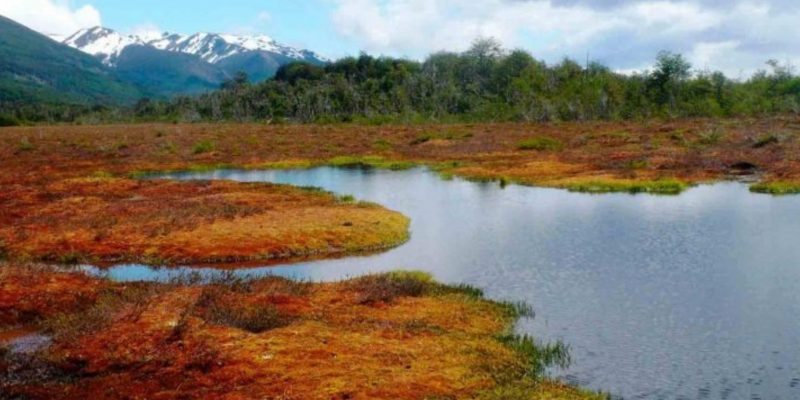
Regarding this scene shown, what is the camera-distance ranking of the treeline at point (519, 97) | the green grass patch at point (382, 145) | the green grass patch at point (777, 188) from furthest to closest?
the treeline at point (519, 97)
the green grass patch at point (382, 145)
the green grass patch at point (777, 188)

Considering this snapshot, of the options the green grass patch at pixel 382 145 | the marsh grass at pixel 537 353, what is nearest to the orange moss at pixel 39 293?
the marsh grass at pixel 537 353

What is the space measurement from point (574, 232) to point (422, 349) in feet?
63.0

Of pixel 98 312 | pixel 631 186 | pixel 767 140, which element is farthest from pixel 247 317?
pixel 767 140

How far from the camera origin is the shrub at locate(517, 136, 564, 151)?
83.2m

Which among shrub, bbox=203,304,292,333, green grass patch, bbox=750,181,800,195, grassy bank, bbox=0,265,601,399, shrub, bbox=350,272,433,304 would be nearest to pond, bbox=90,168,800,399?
green grass patch, bbox=750,181,800,195

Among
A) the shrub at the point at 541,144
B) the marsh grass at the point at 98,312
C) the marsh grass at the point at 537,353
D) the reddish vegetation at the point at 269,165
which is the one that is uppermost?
the shrub at the point at 541,144

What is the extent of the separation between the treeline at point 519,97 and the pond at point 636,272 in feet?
301

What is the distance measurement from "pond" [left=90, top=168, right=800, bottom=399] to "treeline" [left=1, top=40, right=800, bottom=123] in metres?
91.7

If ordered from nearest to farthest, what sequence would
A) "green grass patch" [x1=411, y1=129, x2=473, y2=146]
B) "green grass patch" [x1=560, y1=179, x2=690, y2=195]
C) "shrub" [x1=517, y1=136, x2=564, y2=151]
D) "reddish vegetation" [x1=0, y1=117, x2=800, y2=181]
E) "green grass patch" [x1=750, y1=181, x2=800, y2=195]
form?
"green grass patch" [x1=750, y1=181, x2=800, y2=195] → "green grass patch" [x1=560, y1=179, x2=690, y2=195] → "reddish vegetation" [x1=0, y1=117, x2=800, y2=181] → "shrub" [x1=517, y1=136, x2=564, y2=151] → "green grass patch" [x1=411, y1=129, x2=473, y2=146]

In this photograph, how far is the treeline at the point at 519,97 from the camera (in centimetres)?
13900

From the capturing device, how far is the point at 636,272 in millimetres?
27516

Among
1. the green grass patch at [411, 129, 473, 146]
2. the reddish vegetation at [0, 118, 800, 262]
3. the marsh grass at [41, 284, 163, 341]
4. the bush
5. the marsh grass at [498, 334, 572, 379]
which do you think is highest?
the bush

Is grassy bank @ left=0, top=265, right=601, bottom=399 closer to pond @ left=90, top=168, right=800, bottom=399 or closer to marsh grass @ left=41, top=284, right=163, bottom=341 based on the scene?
marsh grass @ left=41, top=284, right=163, bottom=341

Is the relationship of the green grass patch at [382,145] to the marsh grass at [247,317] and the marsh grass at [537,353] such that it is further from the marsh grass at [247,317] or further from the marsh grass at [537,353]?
the marsh grass at [537,353]
